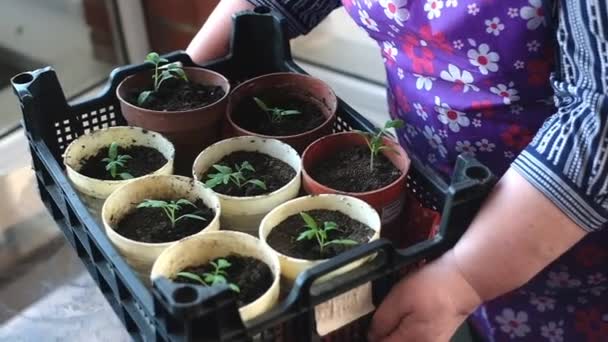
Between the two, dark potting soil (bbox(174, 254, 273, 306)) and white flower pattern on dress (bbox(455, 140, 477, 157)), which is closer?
dark potting soil (bbox(174, 254, 273, 306))

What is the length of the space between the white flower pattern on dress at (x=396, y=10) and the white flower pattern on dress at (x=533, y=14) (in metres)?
0.10

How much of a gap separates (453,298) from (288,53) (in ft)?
0.94

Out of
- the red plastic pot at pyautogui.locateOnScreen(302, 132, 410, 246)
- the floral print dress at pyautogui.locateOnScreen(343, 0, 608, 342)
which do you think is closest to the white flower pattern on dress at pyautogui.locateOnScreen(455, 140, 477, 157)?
the floral print dress at pyautogui.locateOnScreen(343, 0, 608, 342)

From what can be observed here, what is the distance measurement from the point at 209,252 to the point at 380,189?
0.13m

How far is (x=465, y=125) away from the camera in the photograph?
721mm

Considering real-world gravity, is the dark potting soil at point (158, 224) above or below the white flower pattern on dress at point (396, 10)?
below

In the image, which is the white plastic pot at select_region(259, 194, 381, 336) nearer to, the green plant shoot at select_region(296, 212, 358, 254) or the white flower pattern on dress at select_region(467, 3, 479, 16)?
the green plant shoot at select_region(296, 212, 358, 254)

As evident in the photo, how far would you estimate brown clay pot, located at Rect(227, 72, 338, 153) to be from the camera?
69 cm

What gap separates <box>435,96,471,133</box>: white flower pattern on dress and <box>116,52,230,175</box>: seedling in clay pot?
180 millimetres

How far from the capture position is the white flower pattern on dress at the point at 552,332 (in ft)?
2.64

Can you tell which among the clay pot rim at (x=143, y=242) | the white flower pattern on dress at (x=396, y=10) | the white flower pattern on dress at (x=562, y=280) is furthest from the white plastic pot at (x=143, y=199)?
the white flower pattern on dress at (x=562, y=280)

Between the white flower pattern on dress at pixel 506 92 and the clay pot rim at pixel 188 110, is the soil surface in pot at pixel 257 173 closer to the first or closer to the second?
the clay pot rim at pixel 188 110

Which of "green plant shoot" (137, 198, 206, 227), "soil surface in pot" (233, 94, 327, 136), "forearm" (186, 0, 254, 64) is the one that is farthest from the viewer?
"forearm" (186, 0, 254, 64)

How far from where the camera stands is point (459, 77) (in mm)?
695
